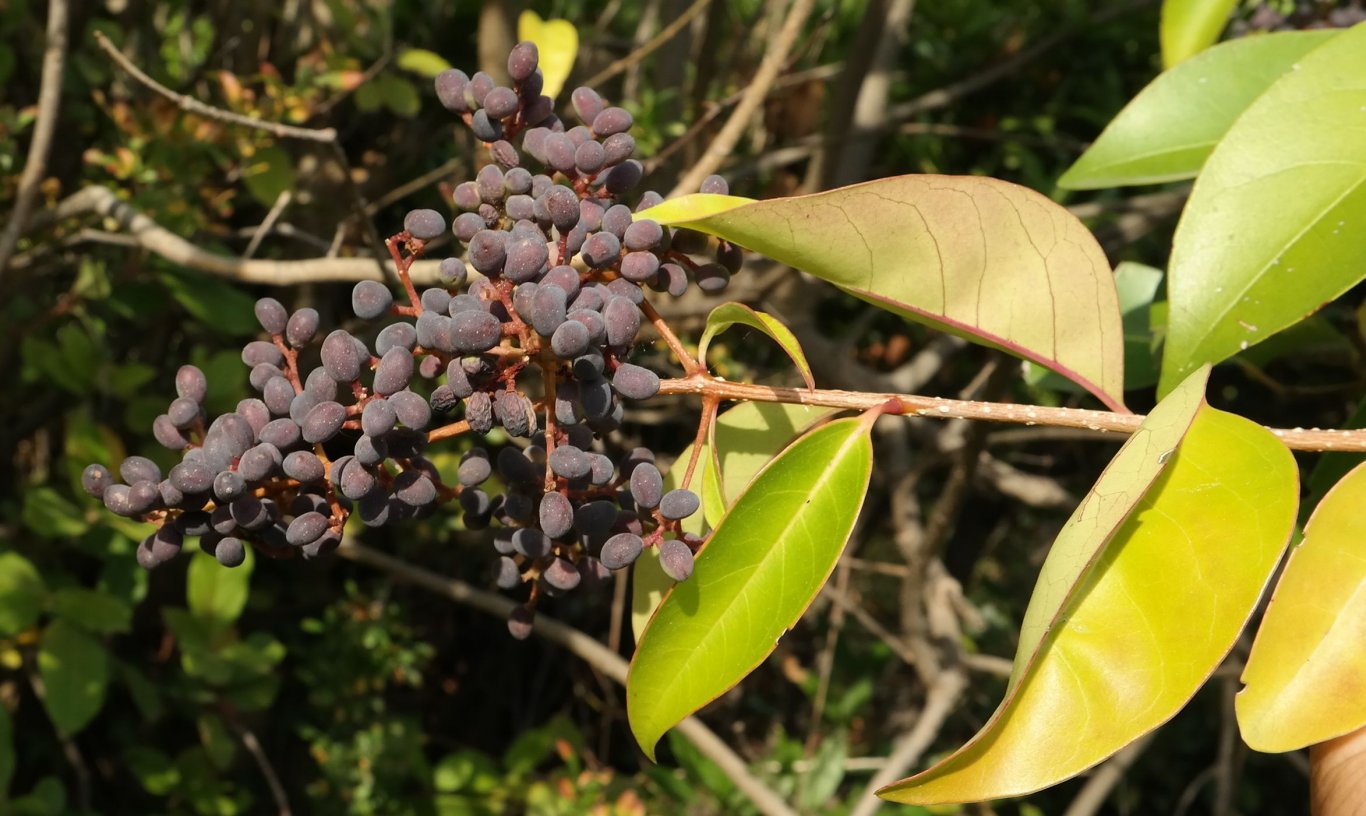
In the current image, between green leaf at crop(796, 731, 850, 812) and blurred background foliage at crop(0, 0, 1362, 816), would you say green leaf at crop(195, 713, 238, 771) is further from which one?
green leaf at crop(796, 731, 850, 812)

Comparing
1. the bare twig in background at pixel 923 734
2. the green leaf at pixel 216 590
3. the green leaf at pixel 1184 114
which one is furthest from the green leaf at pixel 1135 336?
the green leaf at pixel 216 590

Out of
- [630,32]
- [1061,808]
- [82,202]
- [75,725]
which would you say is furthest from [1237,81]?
[1061,808]

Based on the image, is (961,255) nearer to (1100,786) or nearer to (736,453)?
(736,453)

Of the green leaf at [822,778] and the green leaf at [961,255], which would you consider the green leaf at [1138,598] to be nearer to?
the green leaf at [961,255]

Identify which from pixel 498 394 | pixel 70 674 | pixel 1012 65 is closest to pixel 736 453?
pixel 498 394

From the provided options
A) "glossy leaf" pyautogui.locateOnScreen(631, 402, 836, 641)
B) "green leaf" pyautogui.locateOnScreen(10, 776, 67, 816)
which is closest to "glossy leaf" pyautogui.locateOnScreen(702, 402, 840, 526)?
"glossy leaf" pyautogui.locateOnScreen(631, 402, 836, 641)

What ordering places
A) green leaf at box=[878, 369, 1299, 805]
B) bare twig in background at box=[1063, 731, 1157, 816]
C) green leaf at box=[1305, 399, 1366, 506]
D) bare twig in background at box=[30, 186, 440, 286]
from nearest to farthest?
1. green leaf at box=[878, 369, 1299, 805]
2. green leaf at box=[1305, 399, 1366, 506]
3. bare twig in background at box=[30, 186, 440, 286]
4. bare twig in background at box=[1063, 731, 1157, 816]
